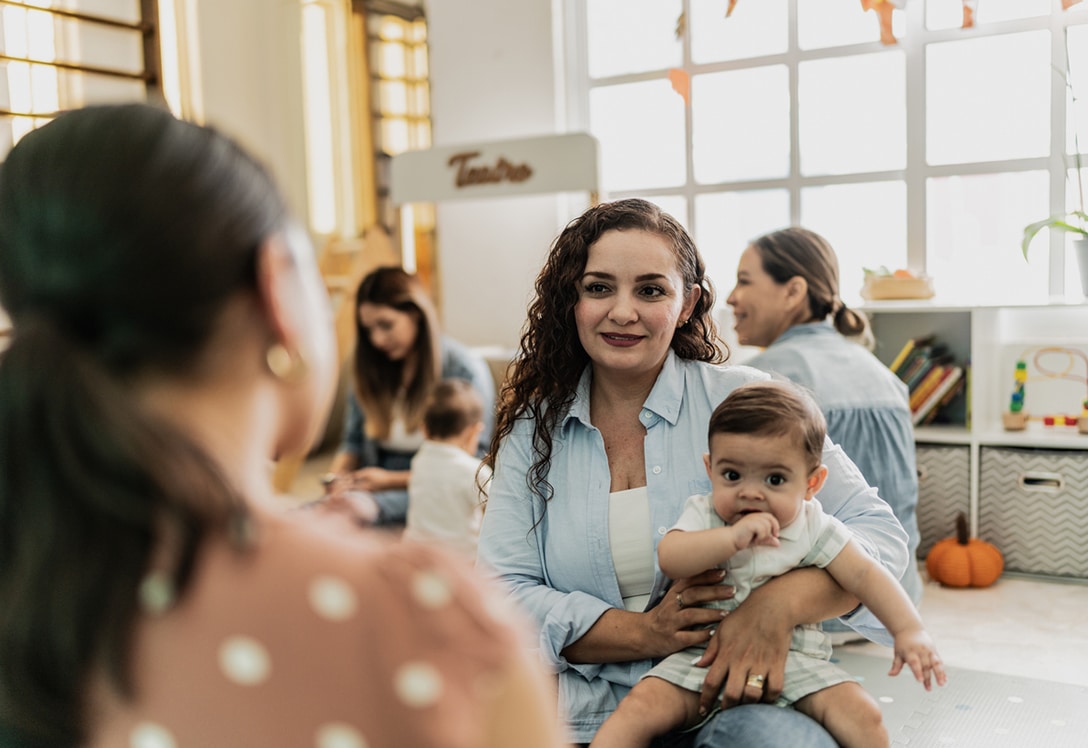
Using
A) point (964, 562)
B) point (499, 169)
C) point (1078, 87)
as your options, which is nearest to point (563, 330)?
point (964, 562)

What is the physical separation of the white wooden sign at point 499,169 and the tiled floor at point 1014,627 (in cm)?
210

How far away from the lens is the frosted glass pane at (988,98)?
390 centimetres

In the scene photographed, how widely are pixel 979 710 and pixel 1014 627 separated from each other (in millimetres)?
700

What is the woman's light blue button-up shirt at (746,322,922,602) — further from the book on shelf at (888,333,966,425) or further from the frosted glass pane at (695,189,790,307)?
the frosted glass pane at (695,189,790,307)

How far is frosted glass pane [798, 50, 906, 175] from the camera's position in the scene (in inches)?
164

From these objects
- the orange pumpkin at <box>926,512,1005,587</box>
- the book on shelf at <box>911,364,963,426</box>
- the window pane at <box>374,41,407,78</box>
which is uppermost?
the window pane at <box>374,41,407,78</box>

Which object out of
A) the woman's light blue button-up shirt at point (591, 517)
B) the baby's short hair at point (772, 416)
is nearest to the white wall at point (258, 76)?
the woman's light blue button-up shirt at point (591, 517)

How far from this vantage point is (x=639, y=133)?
187 inches

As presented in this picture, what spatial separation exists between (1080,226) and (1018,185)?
366 mm

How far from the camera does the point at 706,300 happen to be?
1.81m

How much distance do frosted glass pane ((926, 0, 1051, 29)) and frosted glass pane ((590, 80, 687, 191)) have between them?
3.69 feet

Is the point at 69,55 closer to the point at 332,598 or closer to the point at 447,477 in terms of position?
the point at 447,477

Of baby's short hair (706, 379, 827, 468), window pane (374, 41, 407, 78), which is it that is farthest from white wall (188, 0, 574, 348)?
baby's short hair (706, 379, 827, 468)

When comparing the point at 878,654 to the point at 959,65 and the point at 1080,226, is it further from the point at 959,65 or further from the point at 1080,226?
the point at 959,65
